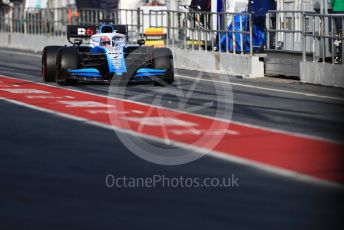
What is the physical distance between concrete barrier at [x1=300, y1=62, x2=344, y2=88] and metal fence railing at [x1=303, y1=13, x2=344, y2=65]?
0.18 meters

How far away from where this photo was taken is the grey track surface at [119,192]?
6.94 metres

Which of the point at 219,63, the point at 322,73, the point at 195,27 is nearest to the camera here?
the point at 322,73

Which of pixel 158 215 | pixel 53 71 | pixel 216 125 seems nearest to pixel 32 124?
pixel 216 125

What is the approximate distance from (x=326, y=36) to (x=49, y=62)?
5.52m

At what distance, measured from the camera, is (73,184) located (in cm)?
840

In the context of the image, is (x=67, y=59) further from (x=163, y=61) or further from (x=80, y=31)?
(x=80, y=31)

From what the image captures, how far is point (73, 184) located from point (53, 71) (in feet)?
40.0

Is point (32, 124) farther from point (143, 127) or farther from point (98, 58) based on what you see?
point (98, 58)

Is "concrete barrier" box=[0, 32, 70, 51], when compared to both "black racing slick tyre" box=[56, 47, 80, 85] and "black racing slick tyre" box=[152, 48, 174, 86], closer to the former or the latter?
"black racing slick tyre" box=[56, 47, 80, 85]

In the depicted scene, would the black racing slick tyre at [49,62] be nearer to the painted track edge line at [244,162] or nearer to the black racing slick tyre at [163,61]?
the black racing slick tyre at [163,61]

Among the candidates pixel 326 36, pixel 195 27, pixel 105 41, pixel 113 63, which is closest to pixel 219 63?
pixel 195 27

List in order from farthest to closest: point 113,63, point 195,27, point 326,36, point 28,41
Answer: point 28,41 → point 195,27 → point 326,36 → point 113,63

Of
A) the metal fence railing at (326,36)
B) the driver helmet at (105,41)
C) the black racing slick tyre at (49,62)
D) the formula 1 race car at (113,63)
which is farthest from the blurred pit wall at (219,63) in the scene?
the black racing slick tyre at (49,62)

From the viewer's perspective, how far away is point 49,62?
2033 cm
